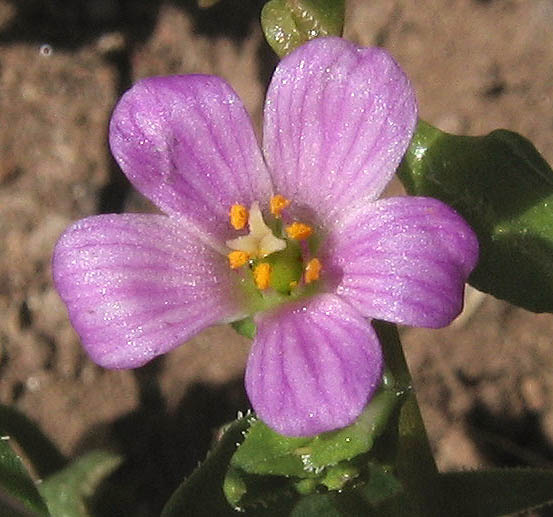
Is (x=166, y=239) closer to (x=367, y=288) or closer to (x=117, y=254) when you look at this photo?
(x=117, y=254)

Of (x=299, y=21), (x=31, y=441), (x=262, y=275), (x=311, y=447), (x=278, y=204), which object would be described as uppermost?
(x=299, y=21)

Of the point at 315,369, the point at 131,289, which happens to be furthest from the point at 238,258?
the point at 315,369

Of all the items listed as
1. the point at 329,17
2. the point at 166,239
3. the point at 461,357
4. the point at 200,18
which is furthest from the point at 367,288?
the point at 200,18

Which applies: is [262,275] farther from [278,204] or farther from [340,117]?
[340,117]

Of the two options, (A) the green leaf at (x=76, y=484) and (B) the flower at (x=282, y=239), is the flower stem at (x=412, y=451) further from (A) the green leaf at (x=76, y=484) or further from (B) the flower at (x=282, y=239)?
(A) the green leaf at (x=76, y=484)

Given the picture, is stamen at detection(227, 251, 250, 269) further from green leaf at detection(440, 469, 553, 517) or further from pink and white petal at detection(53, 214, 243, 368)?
green leaf at detection(440, 469, 553, 517)
